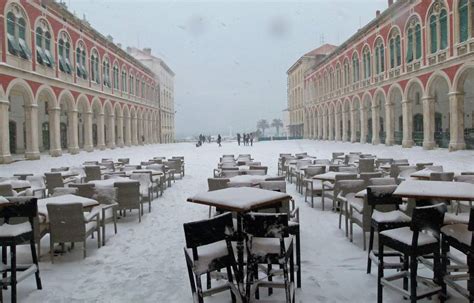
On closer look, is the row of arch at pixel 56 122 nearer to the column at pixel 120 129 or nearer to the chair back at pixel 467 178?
the column at pixel 120 129

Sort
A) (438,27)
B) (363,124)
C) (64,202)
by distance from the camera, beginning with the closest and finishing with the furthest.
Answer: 1. (64,202)
2. (438,27)
3. (363,124)

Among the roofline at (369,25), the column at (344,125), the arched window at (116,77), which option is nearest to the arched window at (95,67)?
the arched window at (116,77)

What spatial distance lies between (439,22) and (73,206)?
80.7 feet

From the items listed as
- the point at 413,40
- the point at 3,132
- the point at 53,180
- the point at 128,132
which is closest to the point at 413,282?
the point at 53,180

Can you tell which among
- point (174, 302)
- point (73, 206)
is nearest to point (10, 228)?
point (73, 206)

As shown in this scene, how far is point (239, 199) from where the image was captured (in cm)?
432

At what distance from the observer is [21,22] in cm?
2339

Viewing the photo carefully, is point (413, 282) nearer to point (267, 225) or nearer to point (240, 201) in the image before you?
point (267, 225)

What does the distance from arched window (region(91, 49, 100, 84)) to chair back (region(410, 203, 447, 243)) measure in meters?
35.4

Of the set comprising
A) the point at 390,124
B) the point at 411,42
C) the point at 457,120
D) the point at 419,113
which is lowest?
the point at 457,120

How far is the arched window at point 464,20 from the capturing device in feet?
68.0

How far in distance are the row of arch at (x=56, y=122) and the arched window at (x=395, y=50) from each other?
82.0 ft

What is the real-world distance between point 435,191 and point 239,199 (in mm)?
2175

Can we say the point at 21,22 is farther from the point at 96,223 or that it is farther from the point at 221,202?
the point at 221,202
